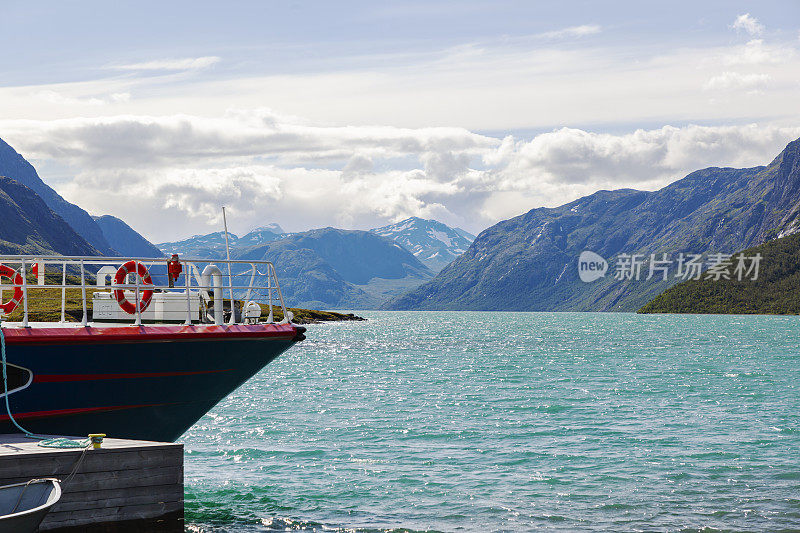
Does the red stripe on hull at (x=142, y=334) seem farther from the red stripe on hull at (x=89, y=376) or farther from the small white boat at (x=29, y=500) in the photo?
the small white boat at (x=29, y=500)

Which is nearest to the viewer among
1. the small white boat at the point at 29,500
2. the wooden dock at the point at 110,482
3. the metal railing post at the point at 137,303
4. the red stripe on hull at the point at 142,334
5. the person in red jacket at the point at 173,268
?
the small white boat at the point at 29,500

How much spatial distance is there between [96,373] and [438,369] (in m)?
44.6

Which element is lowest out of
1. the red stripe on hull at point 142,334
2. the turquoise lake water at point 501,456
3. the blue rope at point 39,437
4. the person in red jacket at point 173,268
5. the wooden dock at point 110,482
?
the turquoise lake water at point 501,456

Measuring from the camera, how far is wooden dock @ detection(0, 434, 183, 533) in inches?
519

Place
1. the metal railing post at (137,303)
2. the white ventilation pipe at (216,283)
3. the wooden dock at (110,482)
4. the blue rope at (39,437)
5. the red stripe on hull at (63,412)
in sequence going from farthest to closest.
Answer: the white ventilation pipe at (216,283)
the metal railing post at (137,303)
the red stripe on hull at (63,412)
the blue rope at (39,437)
the wooden dock at (110,482)

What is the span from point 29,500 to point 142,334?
15.5 feet

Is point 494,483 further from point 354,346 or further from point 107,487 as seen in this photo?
point 354,346

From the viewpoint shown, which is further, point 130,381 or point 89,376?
point 130,381

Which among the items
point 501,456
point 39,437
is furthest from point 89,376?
point 501,456

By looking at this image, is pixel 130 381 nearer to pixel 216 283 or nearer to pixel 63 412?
pixel 63 412

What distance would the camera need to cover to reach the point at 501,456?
2391cm

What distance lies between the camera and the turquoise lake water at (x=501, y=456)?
17.4m

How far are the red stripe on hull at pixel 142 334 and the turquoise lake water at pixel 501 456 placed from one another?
13.2ft

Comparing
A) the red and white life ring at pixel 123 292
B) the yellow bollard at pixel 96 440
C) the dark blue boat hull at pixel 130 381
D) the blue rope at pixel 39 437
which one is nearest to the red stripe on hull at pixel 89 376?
the dark blue boat hull at pixel 130 381
